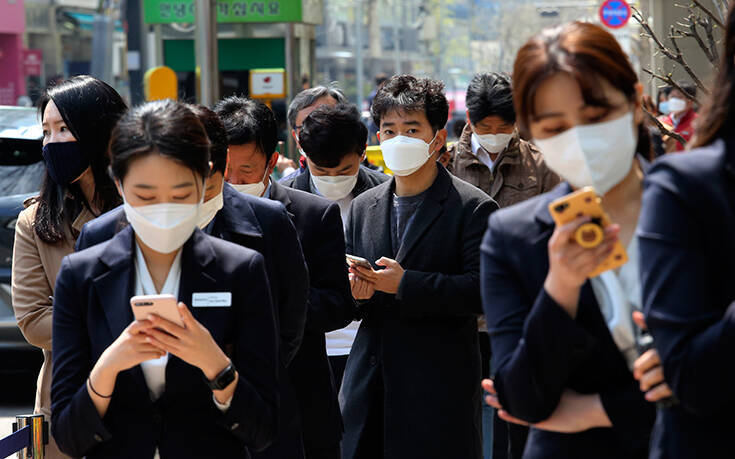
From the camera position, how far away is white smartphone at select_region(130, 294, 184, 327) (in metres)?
2.66

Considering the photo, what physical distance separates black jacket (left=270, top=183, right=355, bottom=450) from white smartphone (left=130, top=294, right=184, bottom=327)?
175cm

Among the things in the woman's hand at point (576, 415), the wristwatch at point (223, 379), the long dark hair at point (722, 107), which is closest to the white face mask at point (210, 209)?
the wristwatch at point (223, 379)

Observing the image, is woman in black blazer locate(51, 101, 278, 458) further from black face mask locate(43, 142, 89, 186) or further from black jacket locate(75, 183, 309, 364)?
black face mask locate(43, 142, 89, 186)

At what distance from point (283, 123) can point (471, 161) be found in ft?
41.8

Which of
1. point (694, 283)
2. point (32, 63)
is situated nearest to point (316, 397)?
point (694, 283)

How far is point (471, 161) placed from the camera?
20.7 feet

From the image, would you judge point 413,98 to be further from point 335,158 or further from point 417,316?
point 417,316

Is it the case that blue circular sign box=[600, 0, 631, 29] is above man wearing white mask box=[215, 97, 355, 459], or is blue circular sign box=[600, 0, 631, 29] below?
above

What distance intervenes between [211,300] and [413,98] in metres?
2.31

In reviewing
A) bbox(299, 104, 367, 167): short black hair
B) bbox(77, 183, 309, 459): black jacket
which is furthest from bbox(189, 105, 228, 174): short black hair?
bbox(299, 104, 367, 167): short black hair

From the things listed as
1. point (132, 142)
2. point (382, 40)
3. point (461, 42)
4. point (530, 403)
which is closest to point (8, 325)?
point (132, 142)

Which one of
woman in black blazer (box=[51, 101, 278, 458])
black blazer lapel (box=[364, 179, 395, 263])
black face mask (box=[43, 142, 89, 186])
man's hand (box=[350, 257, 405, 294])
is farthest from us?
black blazer lapel (box=[364, 179, 395, 263])

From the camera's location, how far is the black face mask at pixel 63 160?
4.23m

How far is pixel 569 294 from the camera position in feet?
7.86
